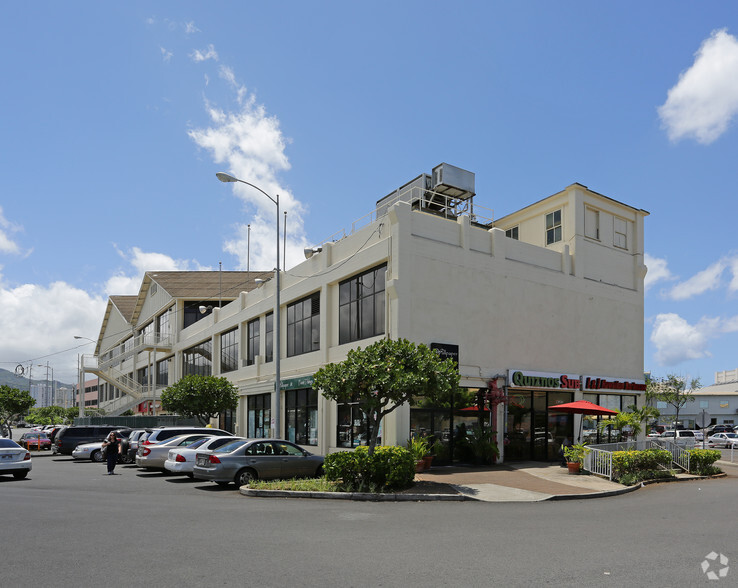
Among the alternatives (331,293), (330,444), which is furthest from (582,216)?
(330,444)

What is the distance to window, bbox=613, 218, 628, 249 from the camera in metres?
31.6

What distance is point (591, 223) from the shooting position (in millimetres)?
30359

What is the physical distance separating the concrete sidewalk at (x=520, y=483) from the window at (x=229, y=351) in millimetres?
22141

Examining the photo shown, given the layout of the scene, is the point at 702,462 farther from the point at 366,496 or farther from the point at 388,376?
the point at 366,496

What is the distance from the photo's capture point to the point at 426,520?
12.3 metres

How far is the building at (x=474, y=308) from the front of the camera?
2397cm

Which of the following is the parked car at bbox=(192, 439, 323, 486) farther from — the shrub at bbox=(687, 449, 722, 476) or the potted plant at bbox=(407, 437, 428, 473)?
the shrub at bbox=(687, 449, 722, 476)

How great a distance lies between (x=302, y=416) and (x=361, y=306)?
752 centimetres

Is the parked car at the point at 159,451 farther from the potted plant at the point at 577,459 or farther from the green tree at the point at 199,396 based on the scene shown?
the potted plant at the point at 577,459

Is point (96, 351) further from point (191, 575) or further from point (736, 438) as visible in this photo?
point (191, 575)

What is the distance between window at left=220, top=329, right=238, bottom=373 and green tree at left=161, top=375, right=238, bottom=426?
534 cm

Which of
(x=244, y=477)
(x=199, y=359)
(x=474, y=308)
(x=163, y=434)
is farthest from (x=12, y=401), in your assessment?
(x=474, y=308)

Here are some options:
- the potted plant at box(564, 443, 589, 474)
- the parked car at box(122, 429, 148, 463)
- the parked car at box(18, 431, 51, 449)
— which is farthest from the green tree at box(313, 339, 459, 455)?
the parked car at box(18, 431, 51, 449)

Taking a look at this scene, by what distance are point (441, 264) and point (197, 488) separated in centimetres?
1164
